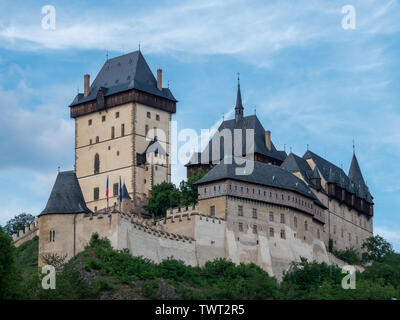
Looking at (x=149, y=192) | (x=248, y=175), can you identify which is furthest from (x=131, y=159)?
(x=248, y=175)

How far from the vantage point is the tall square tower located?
355 feet

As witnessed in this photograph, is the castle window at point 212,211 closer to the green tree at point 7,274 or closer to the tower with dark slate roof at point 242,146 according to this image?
the tower with dark slate roof at point 242,146

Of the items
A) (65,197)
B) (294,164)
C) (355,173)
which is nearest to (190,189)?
(294,164)

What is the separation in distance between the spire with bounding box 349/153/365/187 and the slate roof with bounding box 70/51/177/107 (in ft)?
81.8

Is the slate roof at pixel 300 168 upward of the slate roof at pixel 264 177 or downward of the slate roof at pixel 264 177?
upward

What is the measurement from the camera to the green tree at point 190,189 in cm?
9894

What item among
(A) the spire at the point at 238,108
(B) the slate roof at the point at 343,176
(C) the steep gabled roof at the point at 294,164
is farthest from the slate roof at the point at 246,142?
(B) the slate roof at the point at 343,176

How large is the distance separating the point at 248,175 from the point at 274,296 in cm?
1286

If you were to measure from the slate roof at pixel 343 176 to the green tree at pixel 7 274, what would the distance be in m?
45.5

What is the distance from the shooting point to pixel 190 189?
102m
